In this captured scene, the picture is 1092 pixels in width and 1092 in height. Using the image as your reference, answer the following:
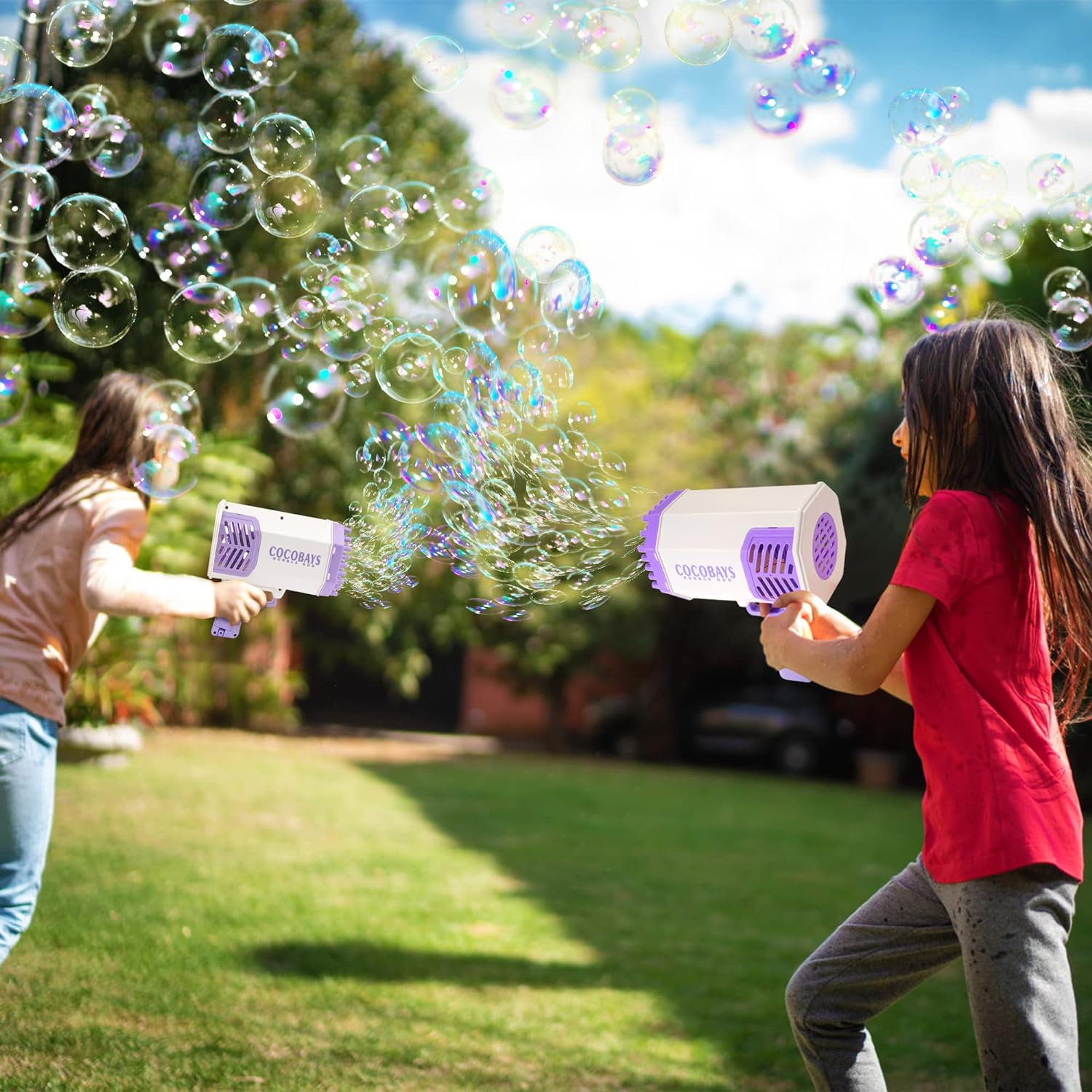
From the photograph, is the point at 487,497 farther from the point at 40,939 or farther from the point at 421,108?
the point at 421,108

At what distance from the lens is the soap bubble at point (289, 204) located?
395 centimetres

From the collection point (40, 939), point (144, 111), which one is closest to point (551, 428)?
point (40, 939)

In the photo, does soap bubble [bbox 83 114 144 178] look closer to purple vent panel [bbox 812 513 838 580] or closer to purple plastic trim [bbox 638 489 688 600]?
purple plastic trim [bbox 638 489 688 600]

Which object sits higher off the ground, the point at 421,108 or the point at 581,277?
the point at 421,108

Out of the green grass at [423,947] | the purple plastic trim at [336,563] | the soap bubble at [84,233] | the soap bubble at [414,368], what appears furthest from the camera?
the soap bubble at [414,368]

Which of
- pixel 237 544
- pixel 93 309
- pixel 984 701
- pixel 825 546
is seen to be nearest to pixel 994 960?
pixel 984 701

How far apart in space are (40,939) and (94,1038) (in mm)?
1150

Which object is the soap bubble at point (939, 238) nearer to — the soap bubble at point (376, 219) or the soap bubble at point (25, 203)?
the soap bubble at point (376, 219)

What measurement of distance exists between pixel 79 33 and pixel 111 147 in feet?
1.27

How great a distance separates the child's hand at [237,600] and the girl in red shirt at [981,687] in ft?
3.71

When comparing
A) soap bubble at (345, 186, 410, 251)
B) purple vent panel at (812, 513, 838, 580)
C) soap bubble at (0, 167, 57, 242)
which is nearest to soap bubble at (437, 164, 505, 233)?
soap bubble at (345, 186, 410, 251)

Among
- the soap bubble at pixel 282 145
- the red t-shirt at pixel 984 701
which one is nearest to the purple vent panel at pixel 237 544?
the red t-shirt at pixel 984 701

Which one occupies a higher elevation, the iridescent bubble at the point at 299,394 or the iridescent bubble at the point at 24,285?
the iridescent bubble at the point at 24,285

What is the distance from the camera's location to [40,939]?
4.27 m
